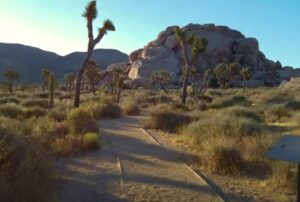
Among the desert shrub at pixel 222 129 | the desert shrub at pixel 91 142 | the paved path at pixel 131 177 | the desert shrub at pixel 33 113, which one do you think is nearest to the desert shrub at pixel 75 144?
the desert shrub at pixel 91 142

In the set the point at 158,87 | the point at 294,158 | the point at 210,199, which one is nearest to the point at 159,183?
the point at 210,199

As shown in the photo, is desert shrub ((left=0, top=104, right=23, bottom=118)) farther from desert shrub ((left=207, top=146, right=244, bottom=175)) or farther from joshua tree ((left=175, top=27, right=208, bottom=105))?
joshua tree ((left=175, top=27, right=208, bottom=105))

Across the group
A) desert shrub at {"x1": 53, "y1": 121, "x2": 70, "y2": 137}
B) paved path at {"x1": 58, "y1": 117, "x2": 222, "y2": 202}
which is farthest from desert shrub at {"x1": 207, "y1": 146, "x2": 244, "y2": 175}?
desert shrub at {"x1": 53, "y1": 121, "x2": 70, "y2": 137}

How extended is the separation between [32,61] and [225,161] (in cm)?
12628

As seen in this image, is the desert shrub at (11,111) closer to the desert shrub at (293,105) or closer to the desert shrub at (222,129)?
the desert shrub at (222,129)

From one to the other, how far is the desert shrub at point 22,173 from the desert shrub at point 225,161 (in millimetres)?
4228

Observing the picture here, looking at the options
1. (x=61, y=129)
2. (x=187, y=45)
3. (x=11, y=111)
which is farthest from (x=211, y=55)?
(x=61, y=129)

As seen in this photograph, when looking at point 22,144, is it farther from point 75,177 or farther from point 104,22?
point 104,22

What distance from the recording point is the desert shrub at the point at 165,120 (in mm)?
20422

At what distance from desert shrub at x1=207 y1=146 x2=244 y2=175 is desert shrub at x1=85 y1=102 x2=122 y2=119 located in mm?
13389

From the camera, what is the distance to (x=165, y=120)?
810 inches

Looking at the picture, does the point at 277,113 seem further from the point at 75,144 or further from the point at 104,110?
the point at 75,144

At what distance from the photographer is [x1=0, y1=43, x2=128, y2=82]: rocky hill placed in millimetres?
122875

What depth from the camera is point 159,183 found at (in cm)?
1005
